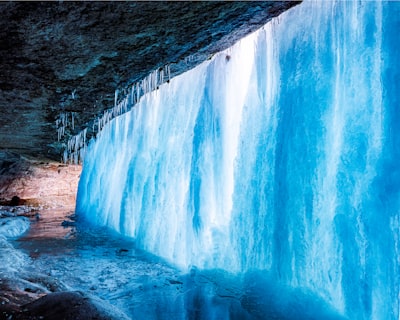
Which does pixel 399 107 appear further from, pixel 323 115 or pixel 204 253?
pixel 204 253

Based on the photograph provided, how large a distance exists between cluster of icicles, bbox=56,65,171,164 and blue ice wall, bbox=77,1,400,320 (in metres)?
0.60

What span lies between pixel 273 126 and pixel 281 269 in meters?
1.78

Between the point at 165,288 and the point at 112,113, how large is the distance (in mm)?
4735

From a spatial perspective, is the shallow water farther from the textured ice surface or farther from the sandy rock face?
the sandy rock face

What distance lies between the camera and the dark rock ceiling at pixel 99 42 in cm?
320

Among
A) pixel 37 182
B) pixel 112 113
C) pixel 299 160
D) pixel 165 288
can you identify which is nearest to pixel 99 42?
pixel 299 160

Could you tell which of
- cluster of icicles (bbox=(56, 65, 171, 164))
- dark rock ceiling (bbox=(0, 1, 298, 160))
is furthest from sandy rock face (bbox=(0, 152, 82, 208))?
dark rock ceiling (bbox=(0, 1, 298, 160))

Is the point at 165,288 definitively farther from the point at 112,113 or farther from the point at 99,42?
the point at 112,113

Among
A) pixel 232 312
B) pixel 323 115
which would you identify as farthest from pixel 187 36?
pixel 232 312

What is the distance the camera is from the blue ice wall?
9.27 feet

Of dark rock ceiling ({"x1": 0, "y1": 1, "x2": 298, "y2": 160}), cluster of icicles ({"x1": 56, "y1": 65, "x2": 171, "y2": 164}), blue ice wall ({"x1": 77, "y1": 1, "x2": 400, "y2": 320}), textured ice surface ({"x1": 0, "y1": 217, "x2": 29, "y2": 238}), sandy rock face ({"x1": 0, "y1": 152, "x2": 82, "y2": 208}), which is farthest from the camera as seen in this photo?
sandy rock face ({"x1": 0, "y1": 152, "x2": 82, "y2": 208})

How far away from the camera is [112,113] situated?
7555 millimetres

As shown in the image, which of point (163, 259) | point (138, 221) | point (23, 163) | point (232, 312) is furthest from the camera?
point (23, 163)

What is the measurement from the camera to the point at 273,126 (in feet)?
13.4
